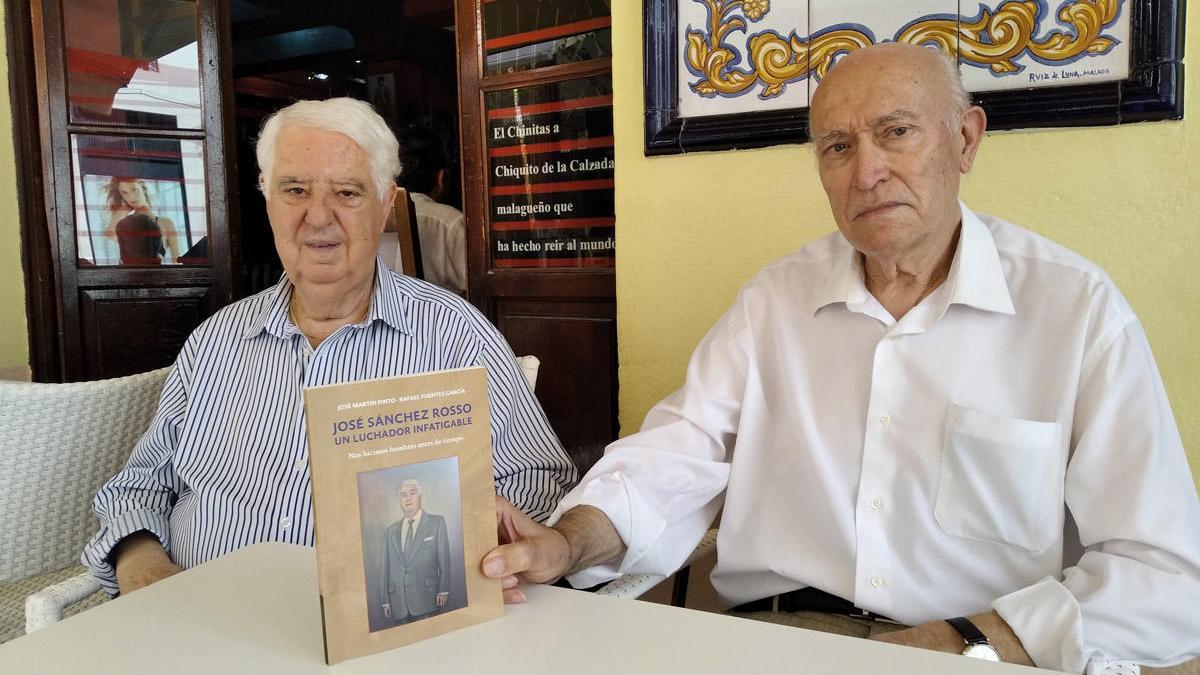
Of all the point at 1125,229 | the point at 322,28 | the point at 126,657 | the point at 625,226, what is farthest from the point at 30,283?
the point at 322,28

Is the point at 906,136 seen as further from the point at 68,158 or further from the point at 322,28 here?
the point at 322,28

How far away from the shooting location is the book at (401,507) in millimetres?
Answer: 878

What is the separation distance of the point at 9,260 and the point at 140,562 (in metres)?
2.66

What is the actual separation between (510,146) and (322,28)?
5.33 meters

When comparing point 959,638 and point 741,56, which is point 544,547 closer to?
point 959,638

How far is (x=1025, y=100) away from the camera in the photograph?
1.77 m

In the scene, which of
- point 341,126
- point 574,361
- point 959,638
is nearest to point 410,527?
point 959,638

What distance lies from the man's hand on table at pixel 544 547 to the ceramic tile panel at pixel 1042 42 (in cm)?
124

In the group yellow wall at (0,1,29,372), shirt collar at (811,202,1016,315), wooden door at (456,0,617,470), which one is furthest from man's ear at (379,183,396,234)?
yellow wall at (0,1,29,372)

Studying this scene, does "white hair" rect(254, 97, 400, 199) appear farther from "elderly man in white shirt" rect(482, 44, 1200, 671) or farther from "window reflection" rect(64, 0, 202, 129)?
"window reflection" rect(64, 0, 202, 129)

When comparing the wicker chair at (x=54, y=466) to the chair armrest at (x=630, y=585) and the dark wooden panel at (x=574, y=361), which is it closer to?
the chair armrest at (x=630, y=585)

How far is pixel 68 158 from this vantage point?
354 centimetres

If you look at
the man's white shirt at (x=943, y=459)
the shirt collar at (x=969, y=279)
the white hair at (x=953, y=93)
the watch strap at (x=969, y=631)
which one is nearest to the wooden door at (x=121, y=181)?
the man's white shirt at (x=943, y=459)

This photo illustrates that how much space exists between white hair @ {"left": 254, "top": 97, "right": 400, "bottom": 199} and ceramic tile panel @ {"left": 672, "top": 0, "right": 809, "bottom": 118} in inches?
30.5
